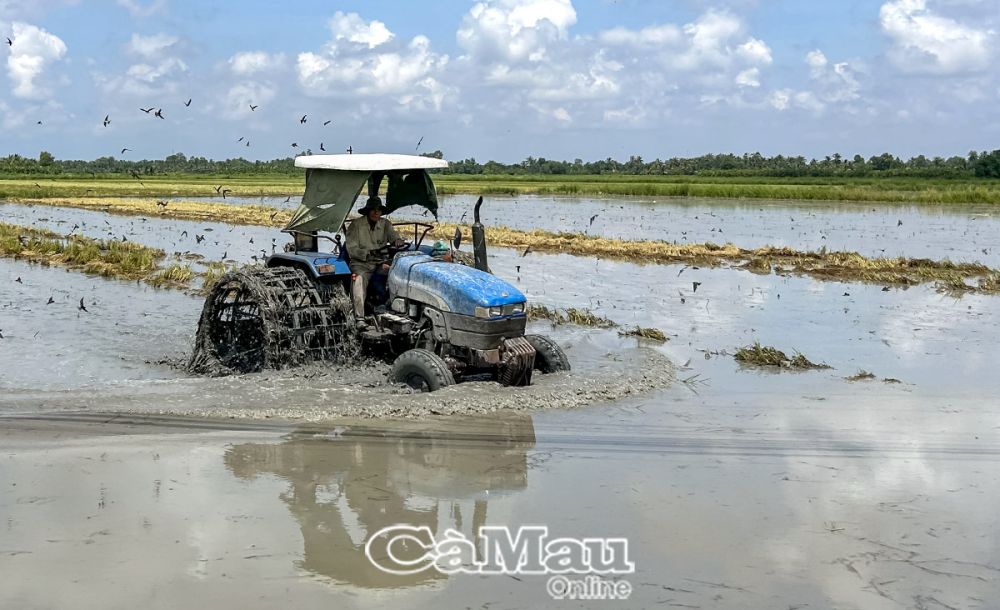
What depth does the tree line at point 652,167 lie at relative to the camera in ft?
248

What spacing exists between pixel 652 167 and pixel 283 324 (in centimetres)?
10072

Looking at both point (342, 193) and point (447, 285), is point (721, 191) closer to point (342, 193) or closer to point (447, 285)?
point (342, 193)

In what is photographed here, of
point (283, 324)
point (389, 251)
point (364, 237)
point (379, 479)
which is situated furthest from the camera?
point (389, 251)

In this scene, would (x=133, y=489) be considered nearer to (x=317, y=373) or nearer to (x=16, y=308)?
(x=317, y=373)

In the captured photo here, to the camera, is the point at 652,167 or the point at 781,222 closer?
the point at 781,222

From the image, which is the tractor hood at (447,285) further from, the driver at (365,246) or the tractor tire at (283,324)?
the tractor tire at (283,324)

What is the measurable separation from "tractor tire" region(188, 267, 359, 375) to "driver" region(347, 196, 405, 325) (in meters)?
0.15

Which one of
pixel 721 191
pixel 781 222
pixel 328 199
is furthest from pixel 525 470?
pixel 721 191

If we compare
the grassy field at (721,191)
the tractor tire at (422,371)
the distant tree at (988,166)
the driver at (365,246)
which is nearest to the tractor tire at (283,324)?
the driver at (365,246)

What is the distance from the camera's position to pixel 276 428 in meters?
7.44

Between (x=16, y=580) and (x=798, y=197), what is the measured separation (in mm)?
54002

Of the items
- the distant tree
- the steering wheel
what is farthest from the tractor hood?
the distant tree

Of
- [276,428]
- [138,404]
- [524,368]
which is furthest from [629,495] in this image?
[138,404]

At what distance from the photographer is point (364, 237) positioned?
9.20m
